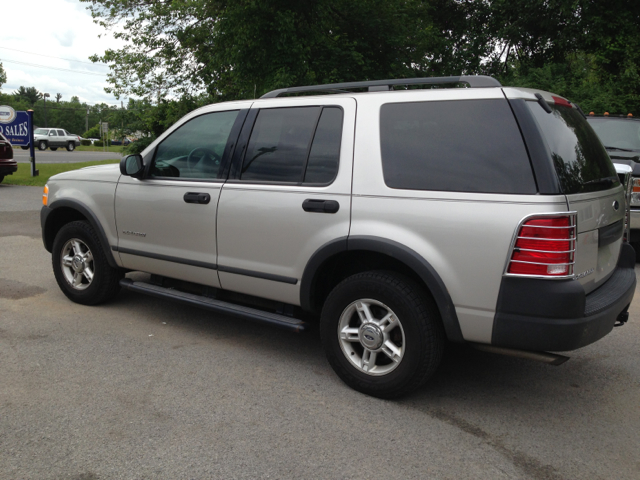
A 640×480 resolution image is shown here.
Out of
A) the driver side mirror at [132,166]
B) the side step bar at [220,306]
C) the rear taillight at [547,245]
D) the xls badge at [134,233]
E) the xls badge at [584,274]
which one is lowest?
the side step bar at [220,306]

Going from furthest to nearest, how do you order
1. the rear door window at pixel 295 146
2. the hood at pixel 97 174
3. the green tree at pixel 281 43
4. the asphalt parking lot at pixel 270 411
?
the green tree at pixel 281 43
the hood at pixel 97 174
the rear door window at pixel 295 146
the asphalt parking lot at pixel 270 411

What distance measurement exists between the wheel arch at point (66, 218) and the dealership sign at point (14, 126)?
1265 centimetres

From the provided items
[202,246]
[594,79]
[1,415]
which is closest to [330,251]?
[202,246]

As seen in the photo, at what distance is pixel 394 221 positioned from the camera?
3510mm

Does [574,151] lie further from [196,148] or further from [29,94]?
[29,94]

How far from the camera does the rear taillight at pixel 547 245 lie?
9.93 ft

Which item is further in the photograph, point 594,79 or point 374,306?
point 594,79

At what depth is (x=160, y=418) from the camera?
3.33 m

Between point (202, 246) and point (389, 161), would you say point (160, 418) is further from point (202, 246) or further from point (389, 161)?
point (389, 161)

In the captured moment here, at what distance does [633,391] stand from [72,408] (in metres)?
3.52

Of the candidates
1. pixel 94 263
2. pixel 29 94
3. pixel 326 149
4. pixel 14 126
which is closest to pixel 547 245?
pixel 326 149

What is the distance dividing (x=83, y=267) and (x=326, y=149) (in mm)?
2768

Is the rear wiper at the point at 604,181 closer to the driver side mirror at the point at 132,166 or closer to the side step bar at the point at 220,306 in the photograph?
the side step bar at the point at 220,306

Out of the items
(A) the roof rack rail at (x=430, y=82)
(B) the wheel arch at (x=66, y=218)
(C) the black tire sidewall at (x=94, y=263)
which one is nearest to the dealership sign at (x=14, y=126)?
(B) the wheel arch at (x=66, y=218)
